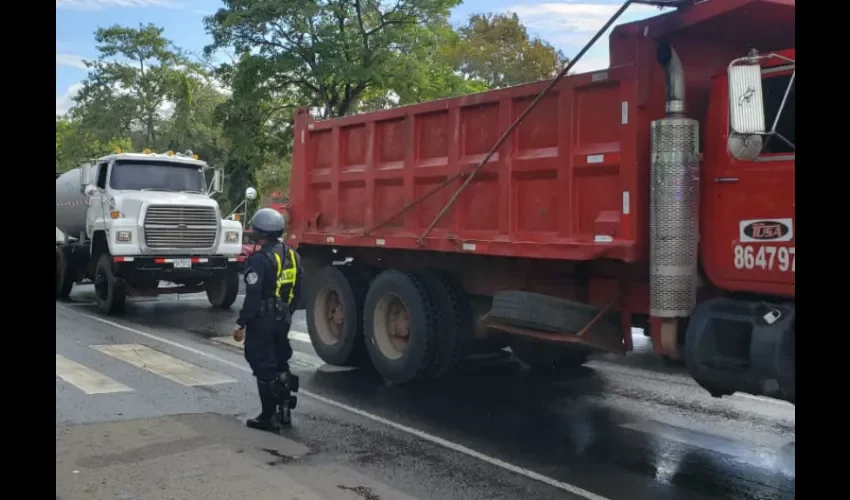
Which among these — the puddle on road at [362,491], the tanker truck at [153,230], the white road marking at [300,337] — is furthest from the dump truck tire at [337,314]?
the tanker truck at [153,230]

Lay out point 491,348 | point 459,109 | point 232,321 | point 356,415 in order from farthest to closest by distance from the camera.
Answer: point 232,321
point 491,348
point 459,109
point 356,415

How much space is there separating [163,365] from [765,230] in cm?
649

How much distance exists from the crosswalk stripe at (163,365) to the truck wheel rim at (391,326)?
155cm

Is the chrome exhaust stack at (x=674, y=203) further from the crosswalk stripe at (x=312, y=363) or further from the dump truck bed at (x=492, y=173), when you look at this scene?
the crosswalk stripe at (x=312, y=363)

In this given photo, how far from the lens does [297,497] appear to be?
469cm

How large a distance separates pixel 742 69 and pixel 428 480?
317 cm

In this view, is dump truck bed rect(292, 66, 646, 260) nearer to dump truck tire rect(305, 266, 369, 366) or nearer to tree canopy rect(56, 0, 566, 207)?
dump truck tire rect(305, 266, 369, 366)

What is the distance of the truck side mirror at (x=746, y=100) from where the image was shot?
15.8ft

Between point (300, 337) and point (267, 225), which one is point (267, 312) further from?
point (300, 337)

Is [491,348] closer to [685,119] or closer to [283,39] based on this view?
[685,119]

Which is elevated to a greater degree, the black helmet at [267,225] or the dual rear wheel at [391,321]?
the black helmet at [267,225]

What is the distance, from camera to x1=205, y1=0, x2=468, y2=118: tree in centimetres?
2023

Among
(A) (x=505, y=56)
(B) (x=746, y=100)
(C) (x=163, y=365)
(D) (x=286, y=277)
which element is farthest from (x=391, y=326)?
(A) (x=505, y=56)

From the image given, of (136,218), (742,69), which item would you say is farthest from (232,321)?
(742,69)
